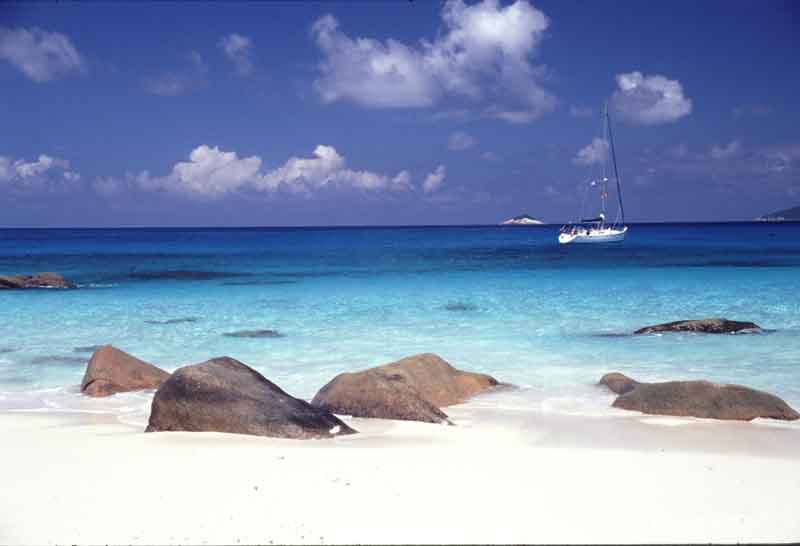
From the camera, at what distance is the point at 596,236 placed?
76.8m

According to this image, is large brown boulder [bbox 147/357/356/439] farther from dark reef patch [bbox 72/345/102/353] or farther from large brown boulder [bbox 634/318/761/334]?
large brown boulder [bbox 634/318/761/334]

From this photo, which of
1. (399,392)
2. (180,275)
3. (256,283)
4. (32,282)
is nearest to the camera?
(399,392)

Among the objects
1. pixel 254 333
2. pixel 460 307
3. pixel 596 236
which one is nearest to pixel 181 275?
pixel 460 307

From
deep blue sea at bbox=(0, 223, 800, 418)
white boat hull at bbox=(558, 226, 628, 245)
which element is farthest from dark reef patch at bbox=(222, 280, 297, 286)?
white boat hull at bbox=(558, 226, 628, 245)

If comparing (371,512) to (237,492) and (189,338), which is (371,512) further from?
(189,338)

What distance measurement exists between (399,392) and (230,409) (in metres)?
2.12

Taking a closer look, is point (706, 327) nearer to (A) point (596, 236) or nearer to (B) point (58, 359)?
(B) point (58, 359)

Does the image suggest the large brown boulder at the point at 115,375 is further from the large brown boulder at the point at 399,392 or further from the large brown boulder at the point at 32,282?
the large brown boulder at the point at 32,282

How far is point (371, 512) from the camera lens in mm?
5648

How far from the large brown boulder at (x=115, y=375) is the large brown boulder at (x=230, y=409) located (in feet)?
8.90

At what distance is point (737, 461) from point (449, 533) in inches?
137

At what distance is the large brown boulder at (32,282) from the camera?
98.4 ft

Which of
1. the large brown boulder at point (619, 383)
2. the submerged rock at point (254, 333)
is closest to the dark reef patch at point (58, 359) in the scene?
the submerged rock at point (254, 333)

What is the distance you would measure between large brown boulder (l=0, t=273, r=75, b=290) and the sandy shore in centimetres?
2406
